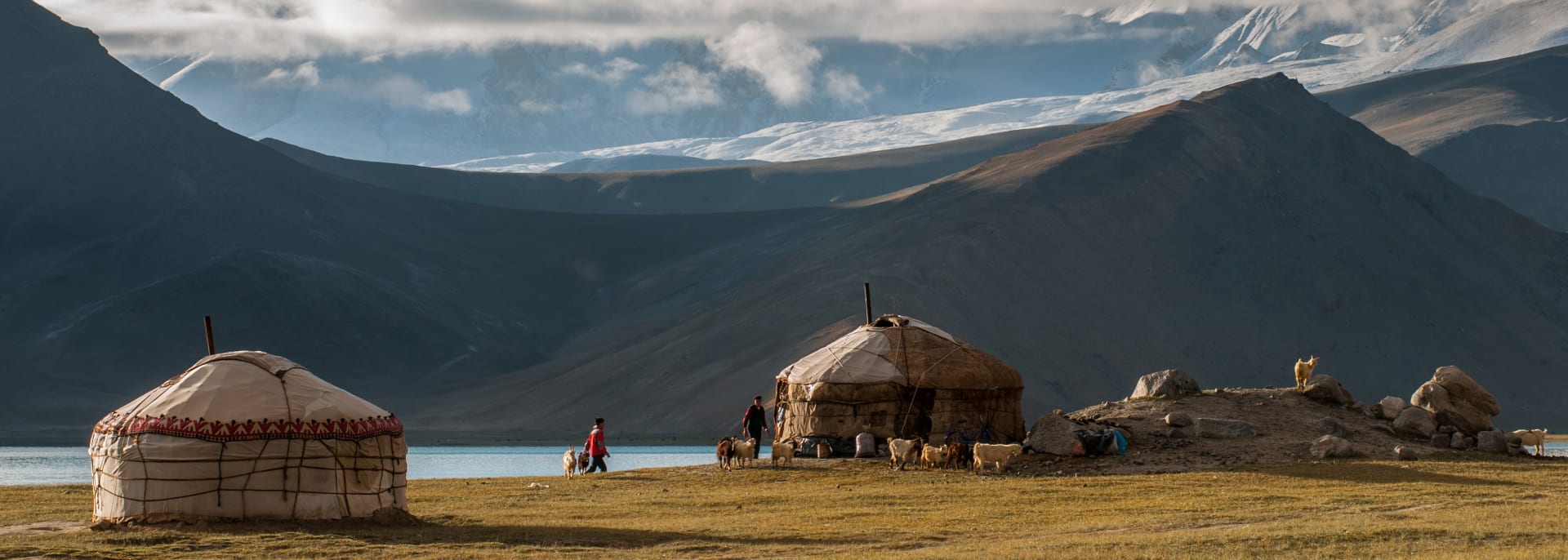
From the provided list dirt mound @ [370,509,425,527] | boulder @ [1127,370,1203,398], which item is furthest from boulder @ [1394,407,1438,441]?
dirt mound @ [370,509,425,527]

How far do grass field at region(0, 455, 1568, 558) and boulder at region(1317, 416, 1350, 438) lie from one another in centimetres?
216

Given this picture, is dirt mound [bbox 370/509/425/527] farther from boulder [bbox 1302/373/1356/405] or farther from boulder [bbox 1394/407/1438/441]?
boulder [bbox 1302/373/1356/405]

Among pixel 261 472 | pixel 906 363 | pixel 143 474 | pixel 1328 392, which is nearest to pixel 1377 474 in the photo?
pixel 1328 392

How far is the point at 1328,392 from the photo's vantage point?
35531mm

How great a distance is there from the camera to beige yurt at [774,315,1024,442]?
35.7m

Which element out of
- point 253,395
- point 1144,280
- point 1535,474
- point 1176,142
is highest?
point 1176,142

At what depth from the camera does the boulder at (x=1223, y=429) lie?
32438mm

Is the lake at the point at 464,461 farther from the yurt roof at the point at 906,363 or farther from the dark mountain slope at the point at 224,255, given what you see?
the dark mountain slope at the point at 224,255

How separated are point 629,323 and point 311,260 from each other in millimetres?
27508

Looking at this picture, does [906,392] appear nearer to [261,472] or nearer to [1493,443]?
[1493,443]

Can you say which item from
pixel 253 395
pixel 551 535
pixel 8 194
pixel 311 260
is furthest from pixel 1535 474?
pixel 8 194

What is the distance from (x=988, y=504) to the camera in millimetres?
24938

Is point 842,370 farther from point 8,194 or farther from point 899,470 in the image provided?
point 8,194

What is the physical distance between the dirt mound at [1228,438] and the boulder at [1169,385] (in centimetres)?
42
